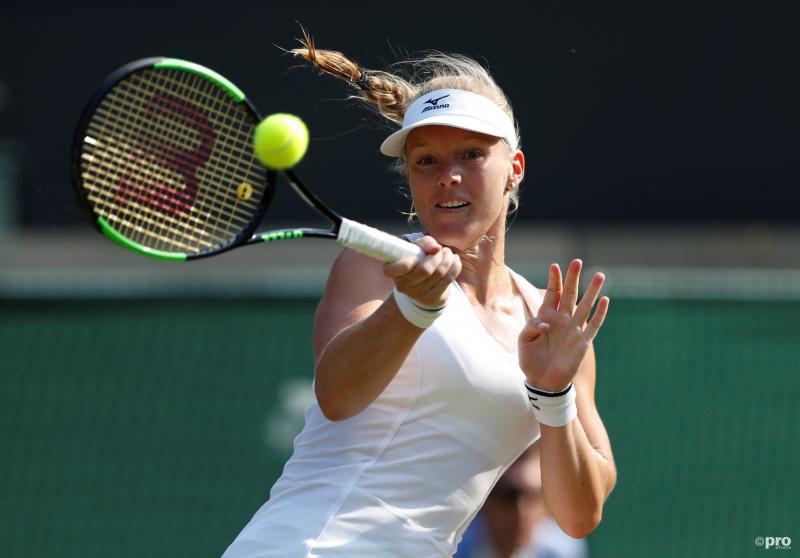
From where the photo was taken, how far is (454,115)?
3070 mm

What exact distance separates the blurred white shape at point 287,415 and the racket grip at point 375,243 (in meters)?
3.42

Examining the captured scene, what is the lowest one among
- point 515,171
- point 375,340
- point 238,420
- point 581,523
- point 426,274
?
point 581,523

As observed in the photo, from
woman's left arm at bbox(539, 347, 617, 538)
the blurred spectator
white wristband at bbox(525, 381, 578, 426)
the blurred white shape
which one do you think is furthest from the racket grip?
the blurred white shape

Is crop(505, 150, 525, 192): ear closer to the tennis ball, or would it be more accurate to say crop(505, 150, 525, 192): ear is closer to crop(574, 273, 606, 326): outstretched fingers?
crop(574, 273, 606, 326): outstretched fingers

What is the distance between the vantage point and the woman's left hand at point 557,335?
301cm

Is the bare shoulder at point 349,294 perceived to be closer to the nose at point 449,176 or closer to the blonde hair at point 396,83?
the nose at point 449,176

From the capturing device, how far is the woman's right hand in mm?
2662

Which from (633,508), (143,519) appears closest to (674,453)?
(633,508)

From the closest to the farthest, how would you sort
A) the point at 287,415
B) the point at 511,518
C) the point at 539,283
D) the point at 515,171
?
the point at 515,171 → the point at 511,518 → the point at 287,415 → the point at 539,283

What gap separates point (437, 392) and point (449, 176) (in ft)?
1.63

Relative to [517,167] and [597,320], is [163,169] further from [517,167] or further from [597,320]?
[597,320]

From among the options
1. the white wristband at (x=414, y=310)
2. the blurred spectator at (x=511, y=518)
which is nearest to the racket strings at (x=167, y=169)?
the white wristband at (x=414, y=310)

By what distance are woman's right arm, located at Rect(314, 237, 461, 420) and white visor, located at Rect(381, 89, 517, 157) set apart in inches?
17.7

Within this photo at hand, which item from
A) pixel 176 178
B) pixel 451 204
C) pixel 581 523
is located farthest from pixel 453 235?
pixel 581 523
